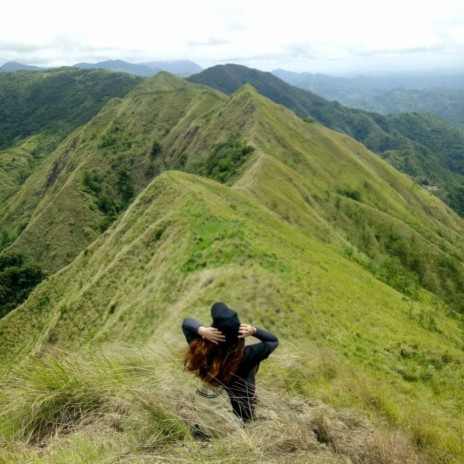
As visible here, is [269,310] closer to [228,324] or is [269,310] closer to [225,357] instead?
[225,357]

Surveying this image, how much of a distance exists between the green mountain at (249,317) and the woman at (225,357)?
636 mm

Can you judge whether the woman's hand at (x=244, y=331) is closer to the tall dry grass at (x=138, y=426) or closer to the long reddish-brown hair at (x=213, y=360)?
the long reddish-brown hair at (x=213, y=360)

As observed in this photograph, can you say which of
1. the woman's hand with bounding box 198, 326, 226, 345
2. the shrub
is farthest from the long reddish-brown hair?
the shrub

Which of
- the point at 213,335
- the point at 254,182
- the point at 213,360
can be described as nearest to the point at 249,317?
the point at 213,360

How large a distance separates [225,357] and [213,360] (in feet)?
0.61

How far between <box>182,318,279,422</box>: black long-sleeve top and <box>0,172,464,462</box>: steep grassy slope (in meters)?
1.02

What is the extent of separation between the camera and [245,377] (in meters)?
6.70

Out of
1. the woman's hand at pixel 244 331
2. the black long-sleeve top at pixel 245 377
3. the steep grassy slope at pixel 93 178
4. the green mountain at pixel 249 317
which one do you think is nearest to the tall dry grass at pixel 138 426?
the green mountain at pixel 249 317

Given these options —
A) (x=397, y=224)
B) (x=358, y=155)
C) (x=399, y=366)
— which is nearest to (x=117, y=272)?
(x=399, y=366)

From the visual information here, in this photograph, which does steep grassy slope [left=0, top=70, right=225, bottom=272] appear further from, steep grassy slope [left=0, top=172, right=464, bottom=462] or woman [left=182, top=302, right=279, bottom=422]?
woman [left=182, top=302, right=279, bottom=422]

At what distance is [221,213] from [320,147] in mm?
74450

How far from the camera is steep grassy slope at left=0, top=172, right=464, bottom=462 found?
30.6 feet

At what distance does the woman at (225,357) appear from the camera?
613cm

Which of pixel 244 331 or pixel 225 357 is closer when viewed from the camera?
pixel 225 357
